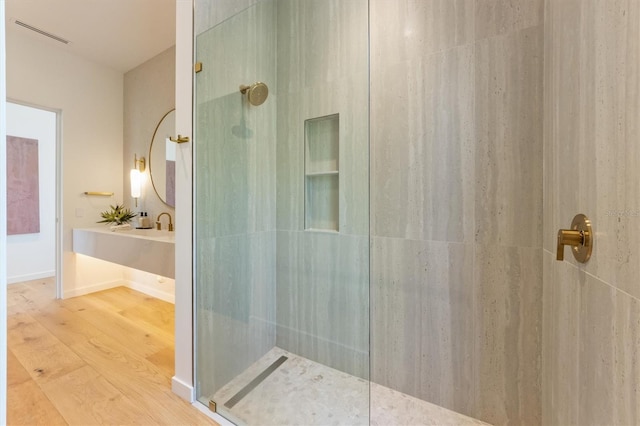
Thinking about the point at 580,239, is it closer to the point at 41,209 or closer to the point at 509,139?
the point at 509,139

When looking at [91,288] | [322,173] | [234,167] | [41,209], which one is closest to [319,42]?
[322,173]

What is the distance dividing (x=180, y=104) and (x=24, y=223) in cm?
388

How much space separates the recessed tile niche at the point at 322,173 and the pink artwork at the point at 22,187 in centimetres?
414

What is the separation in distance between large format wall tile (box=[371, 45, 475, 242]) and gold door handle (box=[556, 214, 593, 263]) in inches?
23.6

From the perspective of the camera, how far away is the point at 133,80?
327 cm

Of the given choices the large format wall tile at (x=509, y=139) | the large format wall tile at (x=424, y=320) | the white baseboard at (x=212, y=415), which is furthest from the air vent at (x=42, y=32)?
the large format wall tile at (x=509, y=139)

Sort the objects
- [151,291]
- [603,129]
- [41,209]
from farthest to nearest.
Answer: [41,209], [151,291], [603,129]

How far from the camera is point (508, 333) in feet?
4.17

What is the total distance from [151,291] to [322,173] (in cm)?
263

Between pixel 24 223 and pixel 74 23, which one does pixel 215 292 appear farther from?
pixel 24 223

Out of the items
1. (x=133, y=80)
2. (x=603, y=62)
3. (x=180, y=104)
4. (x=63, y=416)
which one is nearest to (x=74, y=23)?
(x=133, y=80)

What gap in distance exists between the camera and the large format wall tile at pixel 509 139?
1203 millimetres

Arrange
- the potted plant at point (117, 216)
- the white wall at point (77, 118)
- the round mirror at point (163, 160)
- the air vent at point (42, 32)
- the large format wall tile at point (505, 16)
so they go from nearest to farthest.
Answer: the large format wall tile at point (505, 16), the air vent at point (42, 32), the white wall at point (77, 118), the round mirror at point (163, 160), the potted plant at point (117, 216)

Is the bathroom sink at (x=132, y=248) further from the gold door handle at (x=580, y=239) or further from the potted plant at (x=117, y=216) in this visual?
the gold door handle at (x=580, y=239)
